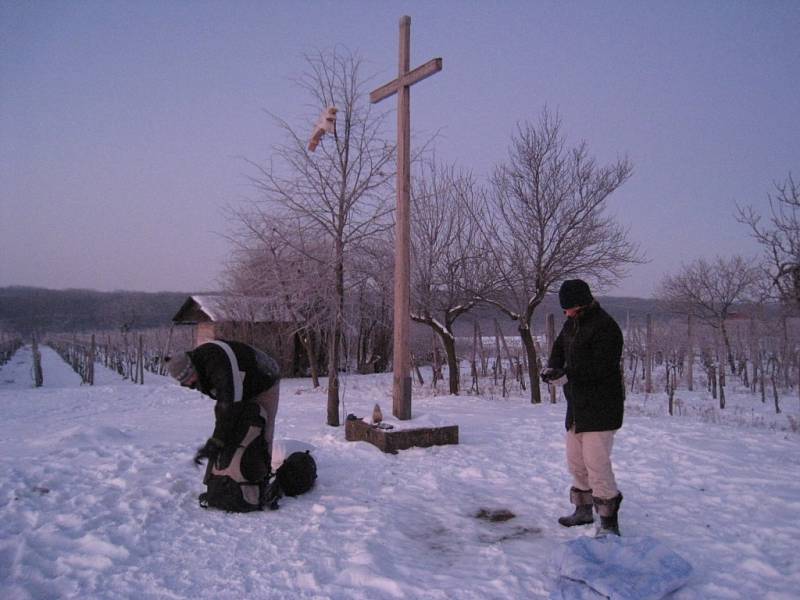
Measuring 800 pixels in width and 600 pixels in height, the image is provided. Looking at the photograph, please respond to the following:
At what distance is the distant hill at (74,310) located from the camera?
87.4m

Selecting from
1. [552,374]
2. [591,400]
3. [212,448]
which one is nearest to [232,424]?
[212,448]

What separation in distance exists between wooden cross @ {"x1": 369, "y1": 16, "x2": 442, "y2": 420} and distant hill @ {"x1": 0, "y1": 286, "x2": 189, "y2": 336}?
264 ft

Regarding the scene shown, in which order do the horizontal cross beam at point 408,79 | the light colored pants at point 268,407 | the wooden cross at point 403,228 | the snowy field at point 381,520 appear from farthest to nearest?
the wooden cross at point 403,228, the horizontal cross beam at point 408,79, the light colored pants at point 268,407, the snowy field at point 381,520

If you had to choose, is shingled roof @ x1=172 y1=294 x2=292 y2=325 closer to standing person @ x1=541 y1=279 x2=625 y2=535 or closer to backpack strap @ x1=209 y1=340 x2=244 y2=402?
backpack strap @ x1=209 y1=340 x2=244 y2=402

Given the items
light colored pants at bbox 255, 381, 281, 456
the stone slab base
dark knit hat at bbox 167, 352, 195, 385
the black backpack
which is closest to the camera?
dark knit hat at bbox 167, 352, 195, 385

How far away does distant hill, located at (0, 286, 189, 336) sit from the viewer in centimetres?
8744

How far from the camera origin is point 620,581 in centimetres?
297

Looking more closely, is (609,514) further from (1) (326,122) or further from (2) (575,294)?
(1) (326,122)

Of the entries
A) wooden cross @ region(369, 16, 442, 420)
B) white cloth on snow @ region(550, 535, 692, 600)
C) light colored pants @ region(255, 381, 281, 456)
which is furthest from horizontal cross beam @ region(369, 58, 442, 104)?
white cloth on snow @ region(550, 535, 692, 600)

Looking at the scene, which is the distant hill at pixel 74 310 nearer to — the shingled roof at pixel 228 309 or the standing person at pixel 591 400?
the shingled roof at pixel 228 309

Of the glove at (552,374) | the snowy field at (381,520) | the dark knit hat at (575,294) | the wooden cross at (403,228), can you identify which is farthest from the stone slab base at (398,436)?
the dark knit hat at (575,294)

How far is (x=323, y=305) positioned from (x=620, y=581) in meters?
7.69

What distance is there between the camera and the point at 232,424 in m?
4.46

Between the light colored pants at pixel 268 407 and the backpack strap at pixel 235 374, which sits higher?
the backpack strap at pixel 235 374
